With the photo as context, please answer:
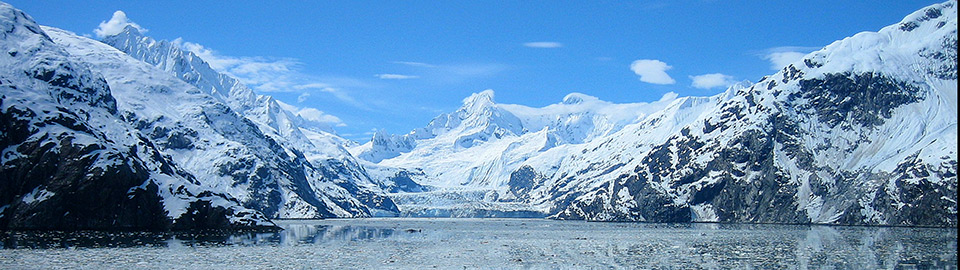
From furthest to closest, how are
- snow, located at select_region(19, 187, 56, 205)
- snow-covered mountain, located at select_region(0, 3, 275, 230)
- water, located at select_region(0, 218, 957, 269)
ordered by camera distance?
snow-covered mountain, located at select_region(0, 3, 275, 230), snow, located at select_region(19, 187, 56, 205), water, located at select_region(0, 218, 957, 269)

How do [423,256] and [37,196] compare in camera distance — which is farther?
[37,196]

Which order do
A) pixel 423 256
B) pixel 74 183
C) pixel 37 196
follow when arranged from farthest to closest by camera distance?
pixel 74 183 < pixel 37 196 < pixel 423 256

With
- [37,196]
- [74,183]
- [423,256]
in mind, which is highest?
[74,183]

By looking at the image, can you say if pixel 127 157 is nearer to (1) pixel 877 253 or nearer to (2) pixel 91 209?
(2) pixel 91 209

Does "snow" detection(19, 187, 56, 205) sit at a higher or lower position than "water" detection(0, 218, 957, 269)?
higher

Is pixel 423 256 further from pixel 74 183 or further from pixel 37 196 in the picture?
pixel 37 196

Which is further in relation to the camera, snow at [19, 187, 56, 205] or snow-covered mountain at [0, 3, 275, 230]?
snow-covered mountain at [0, 3, 275, 230]

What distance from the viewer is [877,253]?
332ft

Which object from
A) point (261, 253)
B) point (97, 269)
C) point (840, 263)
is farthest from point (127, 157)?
point (840, 263)

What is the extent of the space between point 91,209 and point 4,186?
51.7 feet

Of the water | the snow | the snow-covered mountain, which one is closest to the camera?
the water

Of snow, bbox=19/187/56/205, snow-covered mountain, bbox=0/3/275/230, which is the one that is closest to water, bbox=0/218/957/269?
snow, bbox=19/187/56/205

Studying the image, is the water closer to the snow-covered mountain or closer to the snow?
the snow

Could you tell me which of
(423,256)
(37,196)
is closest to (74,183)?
(37,196)
